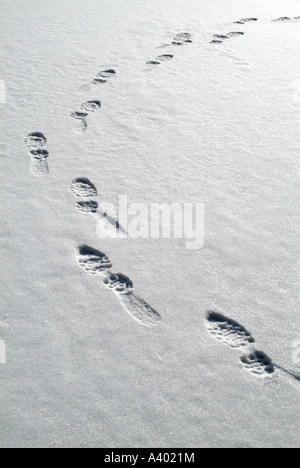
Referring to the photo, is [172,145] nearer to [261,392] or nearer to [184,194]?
[184,194]

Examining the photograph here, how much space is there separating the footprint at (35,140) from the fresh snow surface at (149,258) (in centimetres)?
1

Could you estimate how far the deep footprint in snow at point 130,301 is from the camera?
5.74 feet

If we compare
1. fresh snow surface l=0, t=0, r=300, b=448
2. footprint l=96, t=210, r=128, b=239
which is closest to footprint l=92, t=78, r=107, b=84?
fresh snow surface l=0, t=0, r=300, b=448

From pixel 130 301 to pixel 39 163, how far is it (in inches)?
49.3

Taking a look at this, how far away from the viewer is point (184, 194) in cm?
240

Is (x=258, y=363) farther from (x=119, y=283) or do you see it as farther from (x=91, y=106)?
(x=91, y=106)

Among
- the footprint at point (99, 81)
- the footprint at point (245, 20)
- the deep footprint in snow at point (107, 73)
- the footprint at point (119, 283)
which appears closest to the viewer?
the footprint at point (119, 283)

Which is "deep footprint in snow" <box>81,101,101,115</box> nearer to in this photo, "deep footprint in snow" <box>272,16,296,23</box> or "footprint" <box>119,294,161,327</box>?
"footprint" <box>119,294,161,327</box>

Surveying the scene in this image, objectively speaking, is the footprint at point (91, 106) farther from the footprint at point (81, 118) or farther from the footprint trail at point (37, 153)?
the footprint trail at point (37, 153)

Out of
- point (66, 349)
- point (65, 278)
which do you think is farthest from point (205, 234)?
point (66, 349)

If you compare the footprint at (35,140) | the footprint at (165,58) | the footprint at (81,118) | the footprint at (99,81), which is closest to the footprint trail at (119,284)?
the footprint at (35,140)
